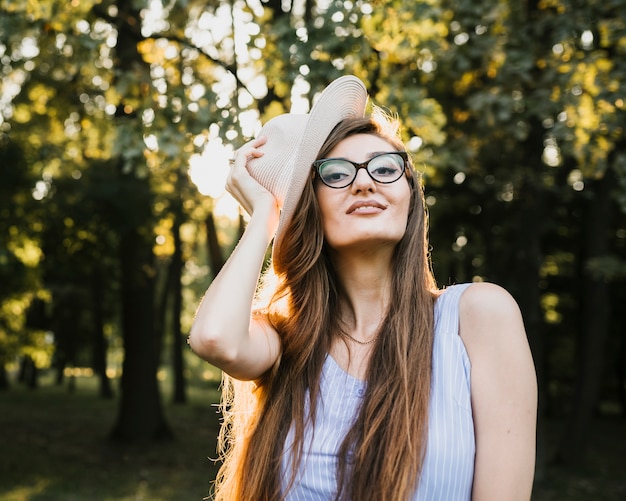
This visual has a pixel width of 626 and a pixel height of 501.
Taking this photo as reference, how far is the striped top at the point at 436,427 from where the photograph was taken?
202cm

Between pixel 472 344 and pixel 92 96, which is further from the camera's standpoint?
pixel 92 96

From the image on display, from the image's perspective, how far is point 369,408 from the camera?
2.15 meters

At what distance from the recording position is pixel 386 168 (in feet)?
7.68

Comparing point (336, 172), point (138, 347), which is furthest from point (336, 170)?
point (138, 347)

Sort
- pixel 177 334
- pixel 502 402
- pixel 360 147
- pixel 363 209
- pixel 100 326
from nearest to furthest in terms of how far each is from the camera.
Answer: pixel 502 402 < pixel 363 209 < pixel 360 147 < pixel 177 334 < pixel 100 326

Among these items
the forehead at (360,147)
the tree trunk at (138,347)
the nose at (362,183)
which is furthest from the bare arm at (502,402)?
the tree trunk at (138,347)

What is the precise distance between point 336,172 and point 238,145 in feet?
14.5

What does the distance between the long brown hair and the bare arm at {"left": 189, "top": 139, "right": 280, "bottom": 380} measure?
0.32 ft

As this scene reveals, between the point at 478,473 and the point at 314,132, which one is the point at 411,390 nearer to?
the point at 478,473

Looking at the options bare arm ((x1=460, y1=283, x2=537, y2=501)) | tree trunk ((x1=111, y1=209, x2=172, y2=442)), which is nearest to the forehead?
bare arm ((x1=460, y1=283, x2=537, y2=501))

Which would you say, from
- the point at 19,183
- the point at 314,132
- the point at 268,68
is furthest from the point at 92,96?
the point at 314,132

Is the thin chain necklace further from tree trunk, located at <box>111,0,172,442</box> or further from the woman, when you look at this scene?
tree trunk, located at <box>111,0,172,442</box>

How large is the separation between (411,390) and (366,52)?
5134 millimetres

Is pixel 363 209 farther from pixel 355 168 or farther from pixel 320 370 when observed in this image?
pixel 320 370
